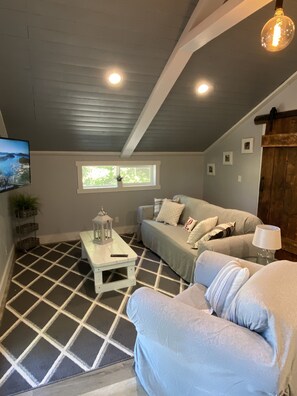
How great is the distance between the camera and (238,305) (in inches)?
47.6

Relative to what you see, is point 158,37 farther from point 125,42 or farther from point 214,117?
point 214,117

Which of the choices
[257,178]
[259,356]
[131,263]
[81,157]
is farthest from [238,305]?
[81,157]

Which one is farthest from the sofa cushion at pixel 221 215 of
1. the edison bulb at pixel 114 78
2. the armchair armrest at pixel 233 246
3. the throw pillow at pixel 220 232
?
the edison bulb at pixel 114 78

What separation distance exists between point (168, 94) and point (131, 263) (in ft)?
7.15

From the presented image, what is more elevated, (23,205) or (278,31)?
(278,31)

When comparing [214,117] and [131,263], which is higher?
[214,117]

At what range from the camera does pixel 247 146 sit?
4.16 meters

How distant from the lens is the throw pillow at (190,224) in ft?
11.4

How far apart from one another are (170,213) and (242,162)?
1.65 metres

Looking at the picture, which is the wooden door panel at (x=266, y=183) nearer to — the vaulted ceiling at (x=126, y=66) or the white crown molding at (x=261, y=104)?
the white crown molding at (x=261, y=104)

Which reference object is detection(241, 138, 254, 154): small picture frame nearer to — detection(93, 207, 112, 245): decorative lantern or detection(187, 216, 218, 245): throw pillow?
detection(187, 216, 218, 245): throw pillow

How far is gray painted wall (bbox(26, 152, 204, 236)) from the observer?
4.12 m

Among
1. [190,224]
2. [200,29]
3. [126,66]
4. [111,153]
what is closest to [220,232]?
[190,224]

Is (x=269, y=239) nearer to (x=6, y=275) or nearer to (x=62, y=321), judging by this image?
(x=62, y=321)
